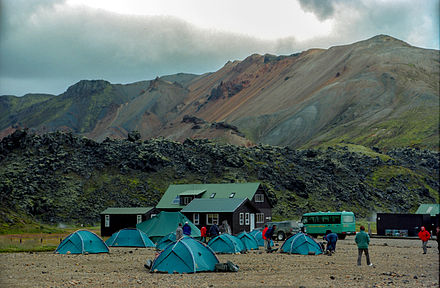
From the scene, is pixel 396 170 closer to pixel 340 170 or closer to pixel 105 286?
pixel 340 170

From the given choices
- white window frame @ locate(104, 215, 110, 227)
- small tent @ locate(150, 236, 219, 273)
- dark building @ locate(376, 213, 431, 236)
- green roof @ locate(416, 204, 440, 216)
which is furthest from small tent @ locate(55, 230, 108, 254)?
green roof @ locate(416, 204, 440, 216)

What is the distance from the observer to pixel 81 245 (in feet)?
119

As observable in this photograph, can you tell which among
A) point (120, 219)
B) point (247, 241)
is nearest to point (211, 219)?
point (120, 219)

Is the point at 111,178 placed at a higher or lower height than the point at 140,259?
higher

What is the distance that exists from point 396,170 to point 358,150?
27.0 metres

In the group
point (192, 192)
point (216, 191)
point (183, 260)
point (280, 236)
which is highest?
point (216, 191)

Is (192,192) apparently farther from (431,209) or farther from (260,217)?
(431,209)

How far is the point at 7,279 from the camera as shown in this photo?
22828 mm

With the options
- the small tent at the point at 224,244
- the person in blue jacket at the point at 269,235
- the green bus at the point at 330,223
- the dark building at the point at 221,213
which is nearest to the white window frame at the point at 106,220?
the dark building at the point at 221,213

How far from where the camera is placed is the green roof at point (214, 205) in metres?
63.8

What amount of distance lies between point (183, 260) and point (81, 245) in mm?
14099

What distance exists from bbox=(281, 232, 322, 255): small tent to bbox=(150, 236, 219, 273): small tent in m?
11.7

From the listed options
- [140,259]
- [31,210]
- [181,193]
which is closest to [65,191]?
[31,210]

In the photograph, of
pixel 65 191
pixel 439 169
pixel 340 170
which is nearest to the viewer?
pixel 65 191
